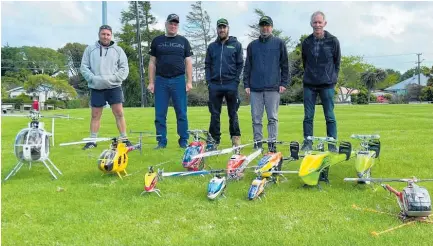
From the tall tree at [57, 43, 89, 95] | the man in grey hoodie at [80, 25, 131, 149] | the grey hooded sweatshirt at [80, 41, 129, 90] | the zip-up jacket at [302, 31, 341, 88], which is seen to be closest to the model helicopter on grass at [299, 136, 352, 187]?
the zip-up jacket at [302, 31, 341, 88]

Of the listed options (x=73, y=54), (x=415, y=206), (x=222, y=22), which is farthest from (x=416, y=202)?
(x=73, y=54)

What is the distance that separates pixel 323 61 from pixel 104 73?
12.4ft

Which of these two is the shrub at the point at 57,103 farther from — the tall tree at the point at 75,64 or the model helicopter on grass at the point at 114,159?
the model helicopter on grass at the point at 114,159

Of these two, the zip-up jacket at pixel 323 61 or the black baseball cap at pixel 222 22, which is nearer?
the zip-up jacket at pixel 323 61

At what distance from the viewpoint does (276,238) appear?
3627mm

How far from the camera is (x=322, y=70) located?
7.16m

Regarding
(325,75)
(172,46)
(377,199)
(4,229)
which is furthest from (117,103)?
(377,199)

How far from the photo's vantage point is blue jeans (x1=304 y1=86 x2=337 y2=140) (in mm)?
7168

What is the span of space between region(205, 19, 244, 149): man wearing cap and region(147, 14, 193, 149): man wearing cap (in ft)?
1.71

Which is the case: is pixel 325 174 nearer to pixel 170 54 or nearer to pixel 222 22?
pixel 222 22

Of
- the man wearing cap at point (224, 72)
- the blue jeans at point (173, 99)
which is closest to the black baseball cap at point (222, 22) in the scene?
the man wearing cap at point (224, 72)

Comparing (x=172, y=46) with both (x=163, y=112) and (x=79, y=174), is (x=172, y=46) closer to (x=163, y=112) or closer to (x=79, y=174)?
(x=163, y=112)

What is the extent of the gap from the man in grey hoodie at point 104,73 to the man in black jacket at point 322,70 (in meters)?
3.24

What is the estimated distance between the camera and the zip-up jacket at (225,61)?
7617mm
